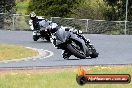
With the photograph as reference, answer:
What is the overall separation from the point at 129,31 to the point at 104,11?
266 inches

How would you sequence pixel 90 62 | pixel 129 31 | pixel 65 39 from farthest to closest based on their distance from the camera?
1. pixel 129 31
2. pixel 90 62
3. pixel 65 39

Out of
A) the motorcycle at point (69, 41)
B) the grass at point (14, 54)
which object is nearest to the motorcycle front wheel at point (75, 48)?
the motorcycle at point (69, 41)

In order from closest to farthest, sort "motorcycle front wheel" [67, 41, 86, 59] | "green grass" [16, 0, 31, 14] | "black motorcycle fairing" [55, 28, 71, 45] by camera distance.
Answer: "black motorcycle fairing" [55, 28, 71, 45] → "motorcycle front wheel" [67, 41, 86, 59] → "green grass" [16, 0, 31, 14]

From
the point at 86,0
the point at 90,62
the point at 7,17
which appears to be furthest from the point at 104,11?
the point at 90,62

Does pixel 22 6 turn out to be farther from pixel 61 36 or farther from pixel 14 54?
pixel 61 36

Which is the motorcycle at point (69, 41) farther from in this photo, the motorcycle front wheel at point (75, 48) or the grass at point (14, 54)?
the grass at point (14, 54)

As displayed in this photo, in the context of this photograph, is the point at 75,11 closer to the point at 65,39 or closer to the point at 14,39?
the point at 14,39

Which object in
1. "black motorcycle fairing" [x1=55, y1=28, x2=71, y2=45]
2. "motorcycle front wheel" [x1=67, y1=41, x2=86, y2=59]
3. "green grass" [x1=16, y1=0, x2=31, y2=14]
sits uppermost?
"black motorcycle fairing" [x1=55, y1=28, x2=71, y2=45]

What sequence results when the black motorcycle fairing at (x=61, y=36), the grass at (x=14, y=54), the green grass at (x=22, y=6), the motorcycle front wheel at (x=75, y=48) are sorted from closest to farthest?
the black motorcycle fairing at (x=61, y=36) → the motorcycle front wheel at (x=75, y=48) → the grass at (x=14, y=54) → the green grass at (x=22, y=6)

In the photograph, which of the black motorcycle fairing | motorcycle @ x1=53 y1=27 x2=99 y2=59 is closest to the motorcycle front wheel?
motorcycle @ x1=53 y1=27 x2=99 y2=59

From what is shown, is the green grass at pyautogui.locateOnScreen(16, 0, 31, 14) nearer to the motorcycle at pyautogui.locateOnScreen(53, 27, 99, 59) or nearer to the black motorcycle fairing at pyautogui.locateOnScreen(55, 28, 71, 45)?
the motorcycle at pyautogui.locateOnScreen(53, 27, 99, 59)

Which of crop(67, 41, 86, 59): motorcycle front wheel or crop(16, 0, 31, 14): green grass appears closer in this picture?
crop(67, 41, 86, 59): motorcycle front wheel

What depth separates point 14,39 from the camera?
28766 mm

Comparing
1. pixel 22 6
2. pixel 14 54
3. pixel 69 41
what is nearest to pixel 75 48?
pixel 69 41
